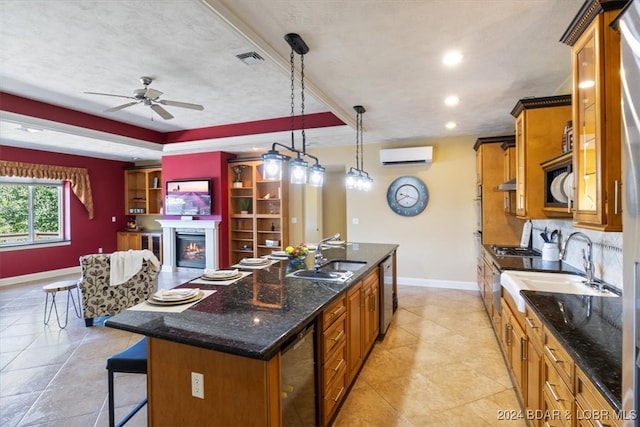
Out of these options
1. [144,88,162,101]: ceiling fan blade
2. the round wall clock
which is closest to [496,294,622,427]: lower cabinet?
the round wall clock

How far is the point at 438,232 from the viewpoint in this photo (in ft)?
18.4

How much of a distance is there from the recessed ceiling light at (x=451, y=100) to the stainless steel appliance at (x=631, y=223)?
2746 millimetres

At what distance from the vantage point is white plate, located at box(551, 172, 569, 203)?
259 centimetres

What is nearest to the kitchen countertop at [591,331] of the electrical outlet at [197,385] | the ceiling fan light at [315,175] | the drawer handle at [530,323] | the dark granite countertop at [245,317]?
the drawer handle at [530,323]

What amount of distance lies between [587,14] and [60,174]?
8.57 meters

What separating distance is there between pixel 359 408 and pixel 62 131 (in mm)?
5135

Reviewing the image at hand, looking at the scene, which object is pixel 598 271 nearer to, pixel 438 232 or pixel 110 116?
pixel 438 232

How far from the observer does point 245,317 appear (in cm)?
164

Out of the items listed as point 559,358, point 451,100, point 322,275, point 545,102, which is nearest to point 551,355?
point 559,358

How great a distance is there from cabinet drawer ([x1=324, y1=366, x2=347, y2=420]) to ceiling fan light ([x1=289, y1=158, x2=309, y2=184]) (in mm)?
1604

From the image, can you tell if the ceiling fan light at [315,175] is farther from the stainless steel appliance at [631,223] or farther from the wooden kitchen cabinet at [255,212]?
the wooden kitchen cabinet at [255,212]

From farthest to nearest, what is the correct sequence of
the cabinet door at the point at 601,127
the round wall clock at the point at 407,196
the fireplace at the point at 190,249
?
the fireplace at the point at 190,249
the round wall clock at the point at 407,196
the cabinet door at the point at 601,127

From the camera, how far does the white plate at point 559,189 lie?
8.49ft

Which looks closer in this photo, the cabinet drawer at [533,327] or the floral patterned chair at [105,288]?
the cabinet drawer at [533,327]
